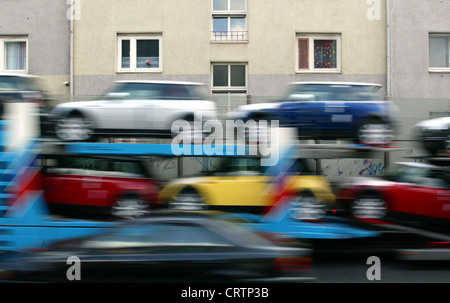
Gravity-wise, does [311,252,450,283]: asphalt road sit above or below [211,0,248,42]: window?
below

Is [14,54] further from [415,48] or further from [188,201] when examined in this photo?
[415,48]

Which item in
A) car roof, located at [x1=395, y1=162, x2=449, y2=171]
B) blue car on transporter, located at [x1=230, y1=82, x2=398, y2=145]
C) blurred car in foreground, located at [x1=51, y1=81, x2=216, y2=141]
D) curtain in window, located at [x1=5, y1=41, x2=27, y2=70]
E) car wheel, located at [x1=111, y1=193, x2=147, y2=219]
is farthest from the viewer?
curtain in window, located at [x1=5, y1=41, x2=27, y2=70]

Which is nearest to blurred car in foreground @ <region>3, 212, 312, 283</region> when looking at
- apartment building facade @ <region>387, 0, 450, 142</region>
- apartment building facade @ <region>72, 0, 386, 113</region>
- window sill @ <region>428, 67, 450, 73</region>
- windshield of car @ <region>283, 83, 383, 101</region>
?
windshield of car @ <region>283, 83, 383, 101</region>

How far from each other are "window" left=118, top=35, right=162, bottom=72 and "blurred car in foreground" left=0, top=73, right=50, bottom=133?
29.1ft

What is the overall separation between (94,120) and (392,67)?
41.7ft

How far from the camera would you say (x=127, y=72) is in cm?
1703

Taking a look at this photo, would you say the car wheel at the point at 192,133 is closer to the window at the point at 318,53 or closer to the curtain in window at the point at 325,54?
the window at the point at 318,53

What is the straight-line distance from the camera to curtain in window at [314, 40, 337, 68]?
17312 millimetres

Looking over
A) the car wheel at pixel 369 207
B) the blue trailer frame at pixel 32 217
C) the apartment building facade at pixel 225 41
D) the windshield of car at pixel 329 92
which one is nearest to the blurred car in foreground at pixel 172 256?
the blue trailer frame at pixel 32 217

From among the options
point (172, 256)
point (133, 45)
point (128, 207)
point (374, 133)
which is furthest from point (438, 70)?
point (172, 256)

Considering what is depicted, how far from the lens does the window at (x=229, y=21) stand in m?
17.2

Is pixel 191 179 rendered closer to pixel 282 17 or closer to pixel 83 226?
pixel 83 226

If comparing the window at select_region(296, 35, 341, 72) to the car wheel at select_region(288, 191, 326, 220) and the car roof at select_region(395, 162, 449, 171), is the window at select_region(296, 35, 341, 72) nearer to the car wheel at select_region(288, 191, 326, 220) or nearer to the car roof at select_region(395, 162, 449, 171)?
the car roof at select_region(395, 162, 449, 171)

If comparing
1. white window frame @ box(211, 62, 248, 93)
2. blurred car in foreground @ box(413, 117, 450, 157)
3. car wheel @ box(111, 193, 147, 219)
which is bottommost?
car wheel @ box(111, 193, 147, 219)
